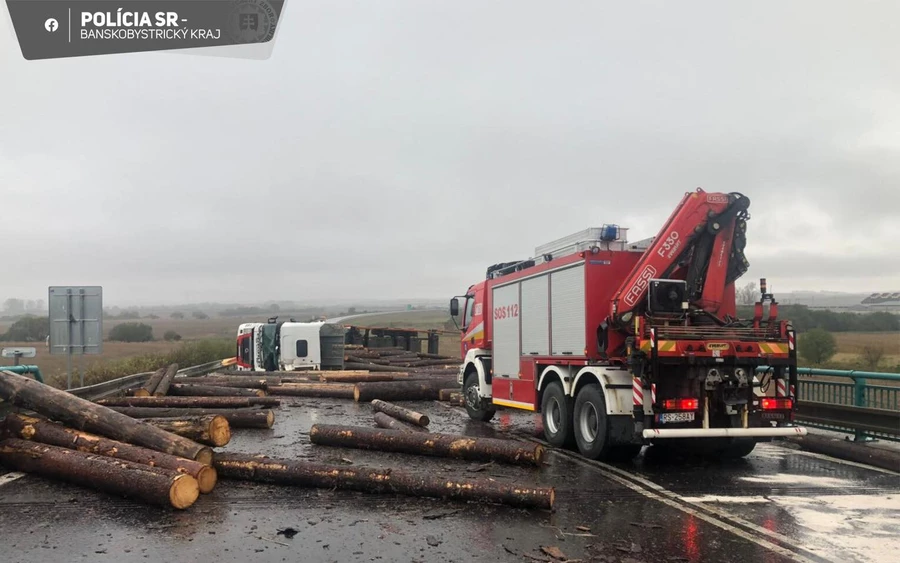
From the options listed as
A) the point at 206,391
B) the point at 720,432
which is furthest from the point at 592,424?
the point at 206,391

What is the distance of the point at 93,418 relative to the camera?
8.56 metres

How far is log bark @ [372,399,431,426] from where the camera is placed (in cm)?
1218

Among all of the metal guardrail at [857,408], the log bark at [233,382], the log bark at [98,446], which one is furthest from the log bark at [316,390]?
the metal guardrail at [857,408]

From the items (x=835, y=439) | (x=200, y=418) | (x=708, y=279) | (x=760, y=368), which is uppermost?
(x=708, y=279)

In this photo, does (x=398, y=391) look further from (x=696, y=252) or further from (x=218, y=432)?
(x=696, y=252)

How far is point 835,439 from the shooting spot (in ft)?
34.6

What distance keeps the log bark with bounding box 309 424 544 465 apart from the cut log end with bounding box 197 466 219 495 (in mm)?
2847

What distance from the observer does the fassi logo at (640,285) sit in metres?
9.55

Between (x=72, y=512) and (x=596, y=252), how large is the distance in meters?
7.43

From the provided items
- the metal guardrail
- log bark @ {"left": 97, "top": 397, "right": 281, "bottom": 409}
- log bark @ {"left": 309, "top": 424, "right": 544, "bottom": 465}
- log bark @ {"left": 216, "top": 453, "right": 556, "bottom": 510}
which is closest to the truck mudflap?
the metal guardrail

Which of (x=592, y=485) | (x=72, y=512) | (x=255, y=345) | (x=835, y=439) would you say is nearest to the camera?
(x=72, y=512)

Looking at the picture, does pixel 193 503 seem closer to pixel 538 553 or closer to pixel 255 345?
pixel 538 553

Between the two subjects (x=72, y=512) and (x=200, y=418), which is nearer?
(x=72, y=512)

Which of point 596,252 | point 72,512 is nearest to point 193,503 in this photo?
point 72,512
